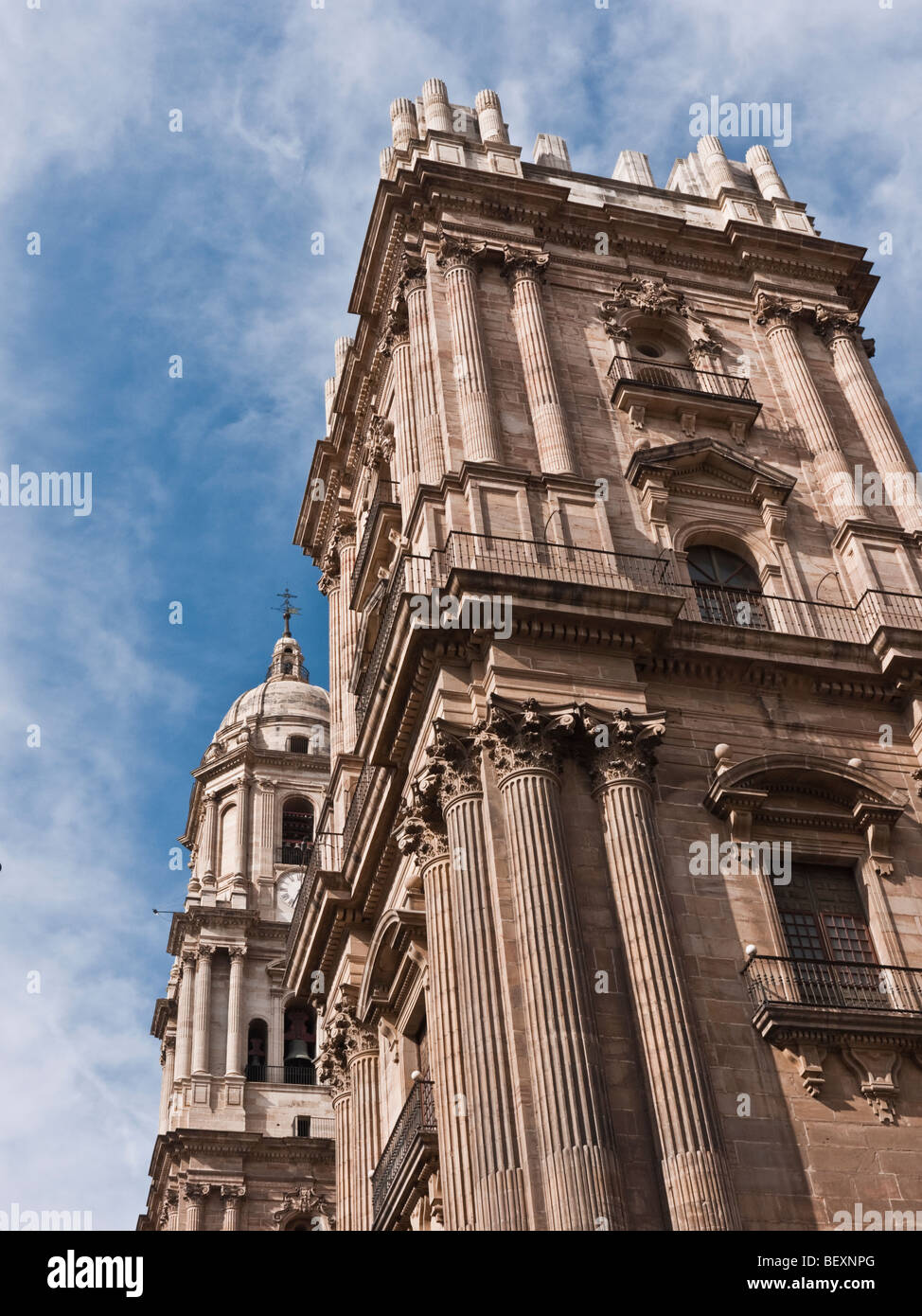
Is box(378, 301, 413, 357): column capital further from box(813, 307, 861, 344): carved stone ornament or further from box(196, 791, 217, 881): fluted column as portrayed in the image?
box(196, 791, 217, 881): fluted column

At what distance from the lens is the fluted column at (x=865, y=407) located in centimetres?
3269

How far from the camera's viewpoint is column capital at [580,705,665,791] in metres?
25.2

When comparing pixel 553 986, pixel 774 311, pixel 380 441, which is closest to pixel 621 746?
pixel 553 986

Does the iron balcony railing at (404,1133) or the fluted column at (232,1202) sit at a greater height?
the fluted column at (232,1202)

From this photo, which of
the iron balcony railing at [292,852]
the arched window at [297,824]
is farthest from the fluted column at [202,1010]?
the arched window at [297,824]

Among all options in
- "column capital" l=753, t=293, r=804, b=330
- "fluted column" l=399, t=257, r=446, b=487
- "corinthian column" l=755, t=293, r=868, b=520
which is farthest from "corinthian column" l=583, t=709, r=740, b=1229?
"column capital" l=753, t=293, r=804, b=330

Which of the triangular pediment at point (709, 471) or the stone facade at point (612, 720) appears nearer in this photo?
the stone facade at point (612, 720)

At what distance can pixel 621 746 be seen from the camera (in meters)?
25.5

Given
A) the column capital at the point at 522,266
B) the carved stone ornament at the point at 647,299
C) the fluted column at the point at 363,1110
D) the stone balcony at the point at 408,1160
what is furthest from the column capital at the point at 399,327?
the stone balcony at the point at 408,1160

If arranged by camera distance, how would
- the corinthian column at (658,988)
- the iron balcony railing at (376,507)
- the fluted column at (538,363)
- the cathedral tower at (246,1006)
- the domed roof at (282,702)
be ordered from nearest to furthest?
the corinthian column at (658,988), the fluted column at (538,363), the iron balcony railing at (376,507), the cathedral tower at (246,1006), the domed roof at (282,702)

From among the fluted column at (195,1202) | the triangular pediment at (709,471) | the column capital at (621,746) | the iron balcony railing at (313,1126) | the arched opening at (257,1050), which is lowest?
the column capital at (621,746)

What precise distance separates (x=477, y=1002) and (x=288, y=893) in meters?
39.1

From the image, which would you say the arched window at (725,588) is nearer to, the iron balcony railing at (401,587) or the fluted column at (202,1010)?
the iron balcony railing at (401,587)

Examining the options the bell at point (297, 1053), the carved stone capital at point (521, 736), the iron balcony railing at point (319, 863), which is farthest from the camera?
the bell at point (297, 1053)
